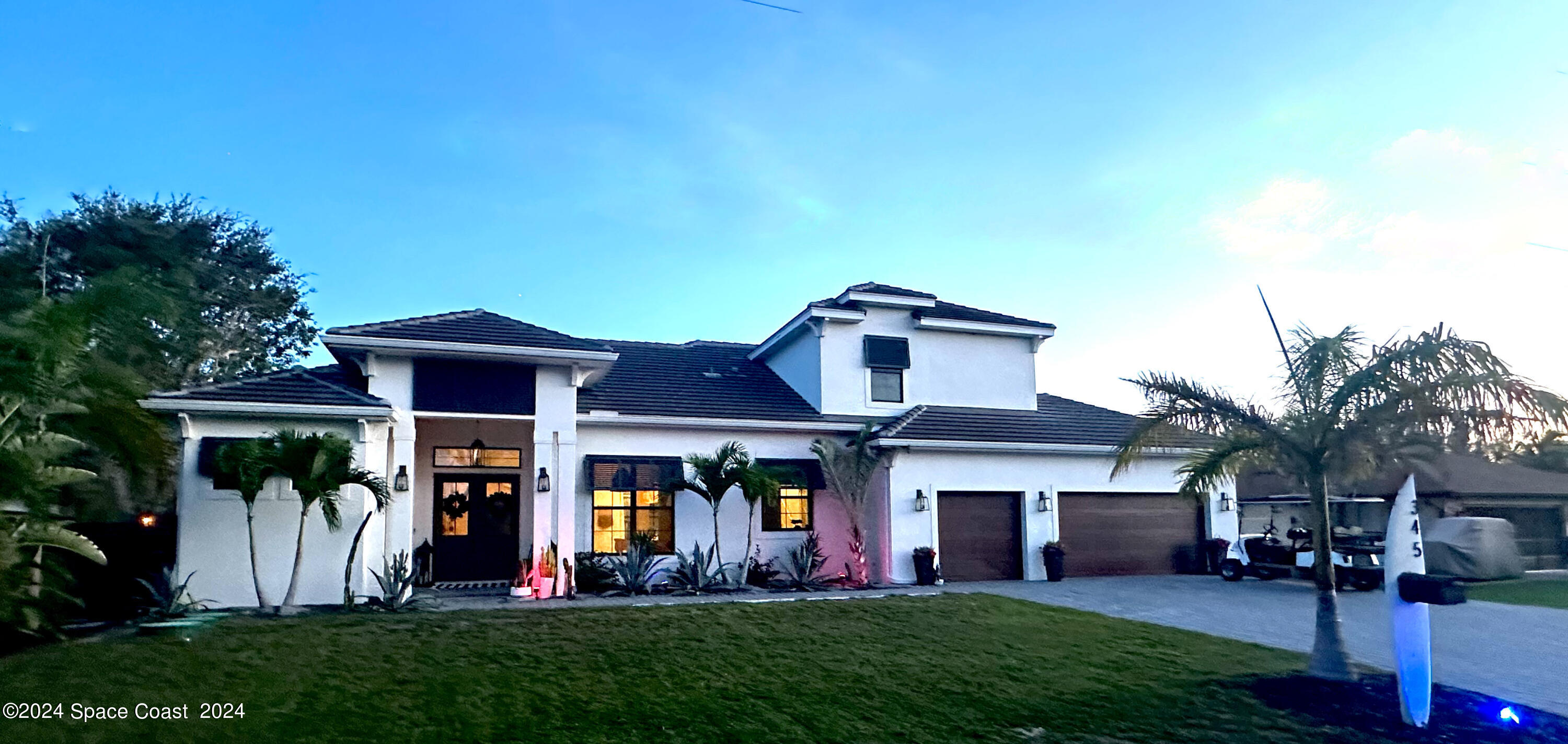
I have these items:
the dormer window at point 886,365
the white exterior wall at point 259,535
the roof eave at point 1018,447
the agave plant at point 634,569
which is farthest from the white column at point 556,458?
the dormer window at point 886,365

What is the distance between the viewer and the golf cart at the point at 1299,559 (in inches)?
703

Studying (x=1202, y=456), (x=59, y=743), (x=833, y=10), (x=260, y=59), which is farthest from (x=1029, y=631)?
(x=260, y=59)

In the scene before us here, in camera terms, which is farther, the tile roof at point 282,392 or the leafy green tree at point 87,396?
the tile roof at point 282,392

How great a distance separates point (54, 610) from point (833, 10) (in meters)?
11.2

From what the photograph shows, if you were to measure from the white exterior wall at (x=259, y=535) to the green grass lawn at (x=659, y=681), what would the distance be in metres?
1.61

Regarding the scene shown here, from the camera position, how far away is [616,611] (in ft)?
41.3

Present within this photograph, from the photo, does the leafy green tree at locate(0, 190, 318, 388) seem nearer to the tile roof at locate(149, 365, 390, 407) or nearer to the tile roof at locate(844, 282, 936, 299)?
the tile roof at locate(149, 365, 390, 407)

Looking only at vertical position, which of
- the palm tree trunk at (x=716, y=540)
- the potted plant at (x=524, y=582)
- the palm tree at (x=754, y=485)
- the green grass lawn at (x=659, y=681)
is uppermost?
the palm tree at (x=754, y=485)

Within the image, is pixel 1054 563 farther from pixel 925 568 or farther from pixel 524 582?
pixel 524 582

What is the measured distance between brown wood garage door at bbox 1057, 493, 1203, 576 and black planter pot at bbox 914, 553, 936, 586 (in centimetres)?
333

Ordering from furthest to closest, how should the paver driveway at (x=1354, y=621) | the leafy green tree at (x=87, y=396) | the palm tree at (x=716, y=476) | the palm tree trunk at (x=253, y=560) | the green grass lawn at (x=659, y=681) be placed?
the palm tree at (x=716, y=476) < the palm tree trunk at (x=253, y=560) < the paver driveway at (x=1354, y=621) < the leafy green tree at (x=87, y=396) < the green grass lawn at (x=659, y=681)

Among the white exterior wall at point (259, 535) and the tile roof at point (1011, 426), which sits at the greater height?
the tile roof at point (1011, 426)

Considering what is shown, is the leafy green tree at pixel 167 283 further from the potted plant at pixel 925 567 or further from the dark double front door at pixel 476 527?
the potted plant at pixel 925 567

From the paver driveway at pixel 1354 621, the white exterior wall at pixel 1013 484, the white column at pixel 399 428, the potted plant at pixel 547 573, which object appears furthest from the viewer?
the white exterior wall at pixel 1013 484
